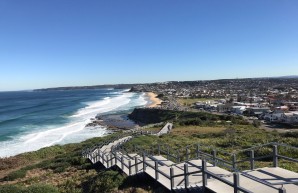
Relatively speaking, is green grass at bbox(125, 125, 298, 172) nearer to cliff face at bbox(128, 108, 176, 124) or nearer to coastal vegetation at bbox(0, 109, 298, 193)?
coastal vegetation at bbox(0, 109, 298, 193)

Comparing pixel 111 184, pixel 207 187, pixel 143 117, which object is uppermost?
pixel 207 187

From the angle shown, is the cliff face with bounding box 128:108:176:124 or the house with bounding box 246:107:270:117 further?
the house with bounding box 246:107:270:117

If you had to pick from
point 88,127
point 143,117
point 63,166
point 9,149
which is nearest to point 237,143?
point 63,166

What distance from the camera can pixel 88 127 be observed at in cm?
6538

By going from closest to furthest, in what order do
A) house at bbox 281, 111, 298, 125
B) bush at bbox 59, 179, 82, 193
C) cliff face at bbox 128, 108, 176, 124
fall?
1. bush at bbox 59, 179, 82, 193
2. house at bbox 281, 111, 298, 125
3. cliff face at bbox 128, 108, 176, 124

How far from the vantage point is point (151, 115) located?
271 feet

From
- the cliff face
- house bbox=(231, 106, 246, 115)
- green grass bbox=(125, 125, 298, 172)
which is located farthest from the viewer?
house bbox=(231, 106, 246, 115)

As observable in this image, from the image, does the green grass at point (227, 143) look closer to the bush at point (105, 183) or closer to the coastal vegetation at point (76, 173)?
the coastal vegetation at point (76, 173)

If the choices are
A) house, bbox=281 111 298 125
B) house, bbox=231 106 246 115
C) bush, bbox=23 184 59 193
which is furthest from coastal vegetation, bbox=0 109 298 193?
house, bbox=231 106 246 115

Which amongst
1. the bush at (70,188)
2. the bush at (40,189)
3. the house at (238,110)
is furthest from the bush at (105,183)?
the house at (238,110)

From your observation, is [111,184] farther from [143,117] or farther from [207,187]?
[143,117]

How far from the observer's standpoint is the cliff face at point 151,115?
7765cm

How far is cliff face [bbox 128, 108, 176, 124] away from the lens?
77.7 m

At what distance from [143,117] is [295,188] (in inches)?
2957
